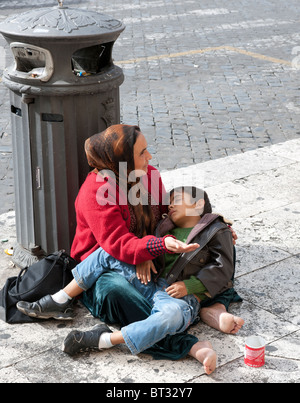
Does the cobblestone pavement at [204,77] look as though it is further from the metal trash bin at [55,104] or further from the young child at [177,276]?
the young child at [177,276]

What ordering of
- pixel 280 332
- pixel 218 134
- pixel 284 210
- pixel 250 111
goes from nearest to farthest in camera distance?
1. pixel 280 332
2. pixel 284 210
3. pixel 218 134
4. pixel 250 111

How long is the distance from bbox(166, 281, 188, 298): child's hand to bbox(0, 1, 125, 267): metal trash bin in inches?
34.7

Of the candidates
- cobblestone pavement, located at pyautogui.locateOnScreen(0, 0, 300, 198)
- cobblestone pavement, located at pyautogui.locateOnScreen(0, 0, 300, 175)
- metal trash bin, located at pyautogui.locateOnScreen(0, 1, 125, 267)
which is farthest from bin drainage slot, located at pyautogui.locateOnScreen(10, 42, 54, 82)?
cobblestone pavement, located at pyautogui.locateOnScreen(0, 0, 300, 175)

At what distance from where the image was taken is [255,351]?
3219mm

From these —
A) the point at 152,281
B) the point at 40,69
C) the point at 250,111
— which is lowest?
the point at 250,111

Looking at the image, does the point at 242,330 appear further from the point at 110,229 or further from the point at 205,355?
the point at 110,229

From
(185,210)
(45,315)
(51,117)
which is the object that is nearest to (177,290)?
(185,210)

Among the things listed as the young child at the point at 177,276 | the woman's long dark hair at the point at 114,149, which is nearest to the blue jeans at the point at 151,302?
the young child at the point at 177,276

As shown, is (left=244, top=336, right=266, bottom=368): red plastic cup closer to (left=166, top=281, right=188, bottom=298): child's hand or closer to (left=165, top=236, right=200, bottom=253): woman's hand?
(left=166, top=281, right=188, bottom=298): child's hand

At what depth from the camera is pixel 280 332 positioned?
3.59 meters

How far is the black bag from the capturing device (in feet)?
12.3

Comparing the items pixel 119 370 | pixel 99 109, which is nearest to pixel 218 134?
pixel 99 109
